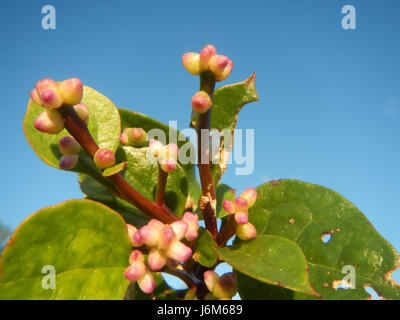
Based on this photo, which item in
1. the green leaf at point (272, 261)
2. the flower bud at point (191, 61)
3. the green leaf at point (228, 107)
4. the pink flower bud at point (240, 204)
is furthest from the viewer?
the green leaf at point (228, 107)

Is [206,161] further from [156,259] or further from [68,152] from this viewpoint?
[68,152]

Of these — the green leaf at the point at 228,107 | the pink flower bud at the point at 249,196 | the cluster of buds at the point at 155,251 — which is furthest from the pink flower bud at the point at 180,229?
the green leaf at the point at 228,107

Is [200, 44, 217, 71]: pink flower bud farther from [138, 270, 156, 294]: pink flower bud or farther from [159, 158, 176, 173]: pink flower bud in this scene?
[138, 270, 156, 294]: pink flower bud

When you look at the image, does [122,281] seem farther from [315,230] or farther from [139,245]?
[315,230]

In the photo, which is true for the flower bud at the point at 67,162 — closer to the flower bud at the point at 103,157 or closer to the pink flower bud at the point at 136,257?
the flower bud at the point at 103,157

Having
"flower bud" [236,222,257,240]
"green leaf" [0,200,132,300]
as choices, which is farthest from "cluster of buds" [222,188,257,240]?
"green leaf" [0,200,132,300]
